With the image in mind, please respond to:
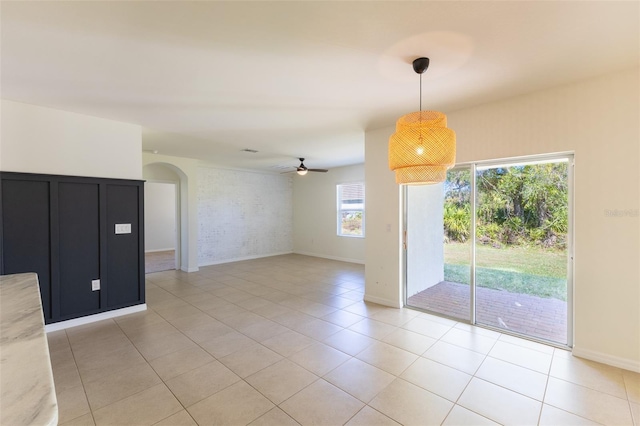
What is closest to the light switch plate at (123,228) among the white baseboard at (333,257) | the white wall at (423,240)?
the white wall at (423,240)

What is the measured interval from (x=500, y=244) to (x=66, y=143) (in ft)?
17.8

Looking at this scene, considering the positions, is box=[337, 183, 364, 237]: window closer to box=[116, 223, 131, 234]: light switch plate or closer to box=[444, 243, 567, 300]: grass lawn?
box=[444, 243, 567, 300]: grass lawn

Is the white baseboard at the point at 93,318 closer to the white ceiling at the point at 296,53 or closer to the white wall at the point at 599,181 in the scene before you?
the white ceiling at the point at 296,53

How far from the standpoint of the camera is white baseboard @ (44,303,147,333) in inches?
133

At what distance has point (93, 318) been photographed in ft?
12.0

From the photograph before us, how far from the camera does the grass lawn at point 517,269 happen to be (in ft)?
10.0

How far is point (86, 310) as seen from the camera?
360 centimetres

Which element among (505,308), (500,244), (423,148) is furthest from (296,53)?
(505,308)

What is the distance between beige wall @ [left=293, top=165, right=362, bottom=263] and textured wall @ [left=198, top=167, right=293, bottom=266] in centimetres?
39

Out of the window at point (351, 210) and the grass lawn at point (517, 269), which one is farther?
the window at point (351, 210)

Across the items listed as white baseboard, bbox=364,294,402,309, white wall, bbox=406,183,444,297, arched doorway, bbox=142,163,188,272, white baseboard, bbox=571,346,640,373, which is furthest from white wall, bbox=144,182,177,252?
white baseboard, bbox=571,346,640,373

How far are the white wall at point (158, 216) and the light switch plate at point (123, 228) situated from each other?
616 cm

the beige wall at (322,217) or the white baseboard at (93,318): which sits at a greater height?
the beige wall at (322,217)

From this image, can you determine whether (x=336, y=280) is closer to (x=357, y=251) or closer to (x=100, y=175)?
(x=357, y=251)
